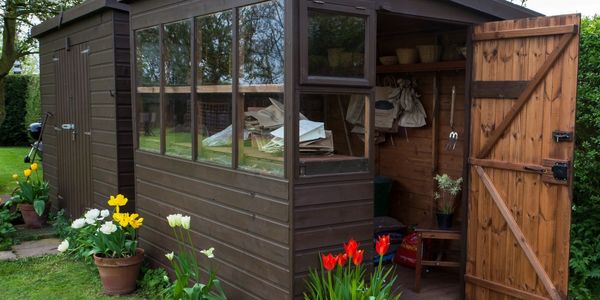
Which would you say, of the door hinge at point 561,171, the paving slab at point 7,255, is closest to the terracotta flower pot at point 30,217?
the paving slab at point 7,255

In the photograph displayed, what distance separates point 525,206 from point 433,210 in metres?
1.51

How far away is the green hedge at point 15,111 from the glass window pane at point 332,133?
14.4m

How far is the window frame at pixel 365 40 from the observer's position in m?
3.01

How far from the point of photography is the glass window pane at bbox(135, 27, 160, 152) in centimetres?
454

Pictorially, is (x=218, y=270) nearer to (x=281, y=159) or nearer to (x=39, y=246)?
(x=281, y=159)

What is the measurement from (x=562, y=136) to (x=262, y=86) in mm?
1800

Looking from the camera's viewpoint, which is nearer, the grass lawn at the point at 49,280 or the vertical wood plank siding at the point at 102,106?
the grass lawn at the point at 49,280

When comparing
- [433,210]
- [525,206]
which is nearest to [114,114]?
[433,210]

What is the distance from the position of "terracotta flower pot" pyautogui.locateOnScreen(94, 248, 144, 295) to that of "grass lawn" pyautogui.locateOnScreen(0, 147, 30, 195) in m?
5.53

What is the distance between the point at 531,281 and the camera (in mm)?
3619

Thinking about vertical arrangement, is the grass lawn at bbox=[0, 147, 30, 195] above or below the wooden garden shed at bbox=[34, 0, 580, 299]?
below

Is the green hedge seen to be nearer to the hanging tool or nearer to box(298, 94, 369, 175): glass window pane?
the hanging tool

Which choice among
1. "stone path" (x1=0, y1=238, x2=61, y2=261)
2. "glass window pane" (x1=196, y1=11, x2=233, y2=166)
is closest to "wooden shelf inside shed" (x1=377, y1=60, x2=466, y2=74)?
"glass window pane" (x1=196, y1=11, x2=233, y2=166)

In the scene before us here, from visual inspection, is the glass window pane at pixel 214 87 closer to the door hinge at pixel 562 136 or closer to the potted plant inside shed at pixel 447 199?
the potted plant inside shed at pixel 447 199
